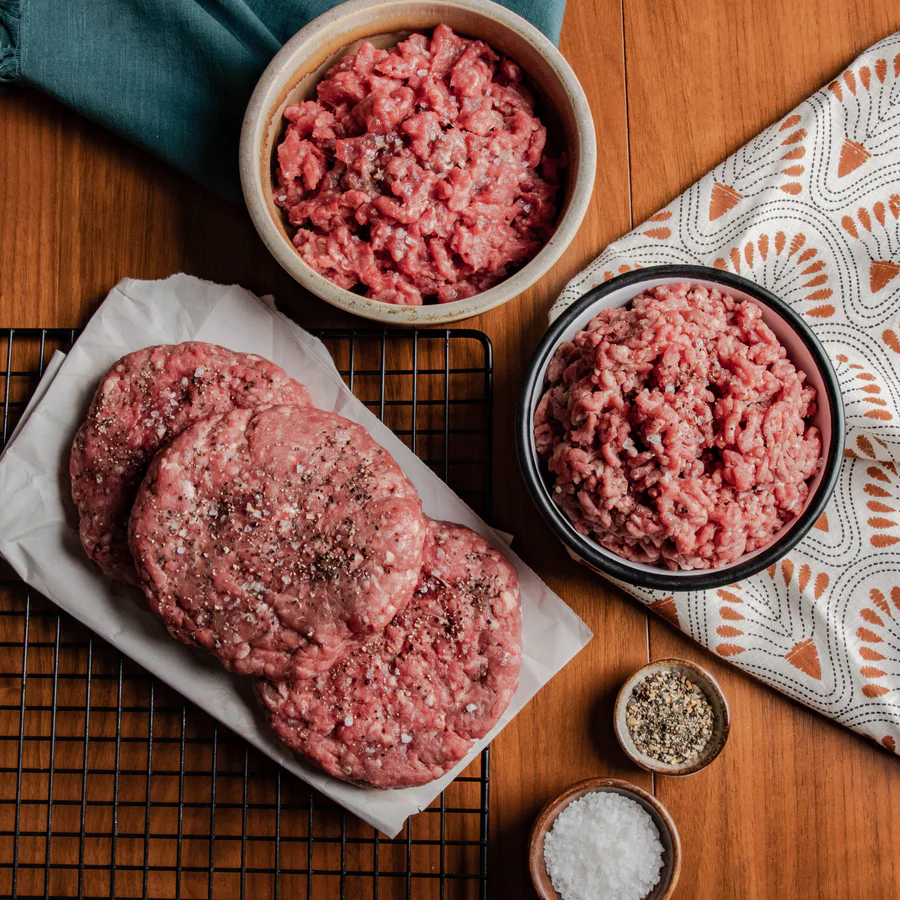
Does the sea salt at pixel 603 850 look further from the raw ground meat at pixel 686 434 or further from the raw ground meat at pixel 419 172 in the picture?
the raw ground meat at pixel 419 172

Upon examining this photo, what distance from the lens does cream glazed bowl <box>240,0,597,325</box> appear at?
2062 millimetres

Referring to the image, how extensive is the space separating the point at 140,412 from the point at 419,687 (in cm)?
97

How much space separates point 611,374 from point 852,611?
1056mm

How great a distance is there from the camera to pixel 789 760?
2475 millimetres

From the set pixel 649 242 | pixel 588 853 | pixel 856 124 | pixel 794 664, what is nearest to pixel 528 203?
pixel 649 242

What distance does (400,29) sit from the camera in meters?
2.18

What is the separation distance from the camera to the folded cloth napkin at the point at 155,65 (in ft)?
7.89

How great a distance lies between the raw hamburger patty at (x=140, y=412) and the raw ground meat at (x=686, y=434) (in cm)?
75

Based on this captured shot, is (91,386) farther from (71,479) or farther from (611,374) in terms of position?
(611,374)

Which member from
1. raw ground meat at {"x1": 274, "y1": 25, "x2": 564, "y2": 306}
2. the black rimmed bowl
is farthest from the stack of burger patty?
raw ground meat at {"x1": 274, "y1": 25, "x2": 564, "y2": 306}

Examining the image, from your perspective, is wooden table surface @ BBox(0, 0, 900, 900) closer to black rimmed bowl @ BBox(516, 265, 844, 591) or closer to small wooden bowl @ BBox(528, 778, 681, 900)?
small wooden bowl @ BBox(528, 778, 681, 900)

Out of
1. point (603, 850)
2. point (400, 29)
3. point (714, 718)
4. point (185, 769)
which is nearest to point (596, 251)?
point (400, 29)

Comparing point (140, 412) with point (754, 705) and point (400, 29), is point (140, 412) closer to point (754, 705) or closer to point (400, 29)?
point (400, 29)

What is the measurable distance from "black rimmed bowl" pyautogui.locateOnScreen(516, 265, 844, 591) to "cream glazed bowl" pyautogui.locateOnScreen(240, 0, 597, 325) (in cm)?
16
